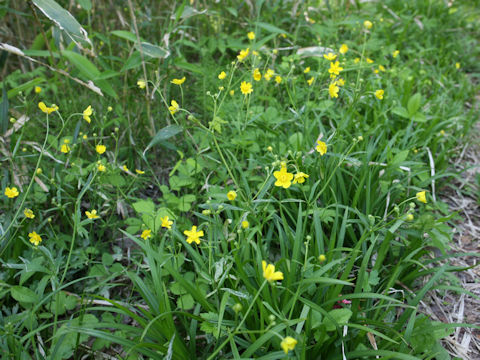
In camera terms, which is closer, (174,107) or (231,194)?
(231,194)

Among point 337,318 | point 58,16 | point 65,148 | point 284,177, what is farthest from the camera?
point 65,148

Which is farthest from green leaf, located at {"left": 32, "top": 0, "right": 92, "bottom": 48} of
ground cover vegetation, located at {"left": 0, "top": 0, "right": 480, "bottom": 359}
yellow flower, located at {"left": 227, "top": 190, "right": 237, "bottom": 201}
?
yellow flower, located at {"left": 227, "top": 190, "right": 237, "bottom": 201}

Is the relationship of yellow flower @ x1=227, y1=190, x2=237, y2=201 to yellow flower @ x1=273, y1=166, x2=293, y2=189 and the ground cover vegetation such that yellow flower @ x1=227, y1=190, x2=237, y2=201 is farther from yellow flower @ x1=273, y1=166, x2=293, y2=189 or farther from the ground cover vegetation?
yellow flower @ x1=273, y1=166, x2=293, y2=189

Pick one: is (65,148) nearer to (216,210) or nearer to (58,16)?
(58,16)

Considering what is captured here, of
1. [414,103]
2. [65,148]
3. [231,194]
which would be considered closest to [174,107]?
[231,194]

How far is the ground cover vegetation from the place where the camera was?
1182 mm

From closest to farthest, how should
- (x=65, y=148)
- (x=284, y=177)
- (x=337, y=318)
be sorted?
1. (x=337, y=318)
2. (x=284, y=177)
3. (x=65, y=148)

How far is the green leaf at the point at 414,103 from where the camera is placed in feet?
6.31

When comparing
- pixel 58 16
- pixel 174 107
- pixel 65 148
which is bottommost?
pixel 65 148

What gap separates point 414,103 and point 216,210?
3.74 feet

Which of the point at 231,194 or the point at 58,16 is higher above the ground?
the point at 58,16

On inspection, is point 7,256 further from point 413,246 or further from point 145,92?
point 413,246

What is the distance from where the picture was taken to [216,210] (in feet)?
4.99

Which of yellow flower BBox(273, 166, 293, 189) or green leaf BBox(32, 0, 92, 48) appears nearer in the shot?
yellow flower BBox(273, 166, 293, 189)
